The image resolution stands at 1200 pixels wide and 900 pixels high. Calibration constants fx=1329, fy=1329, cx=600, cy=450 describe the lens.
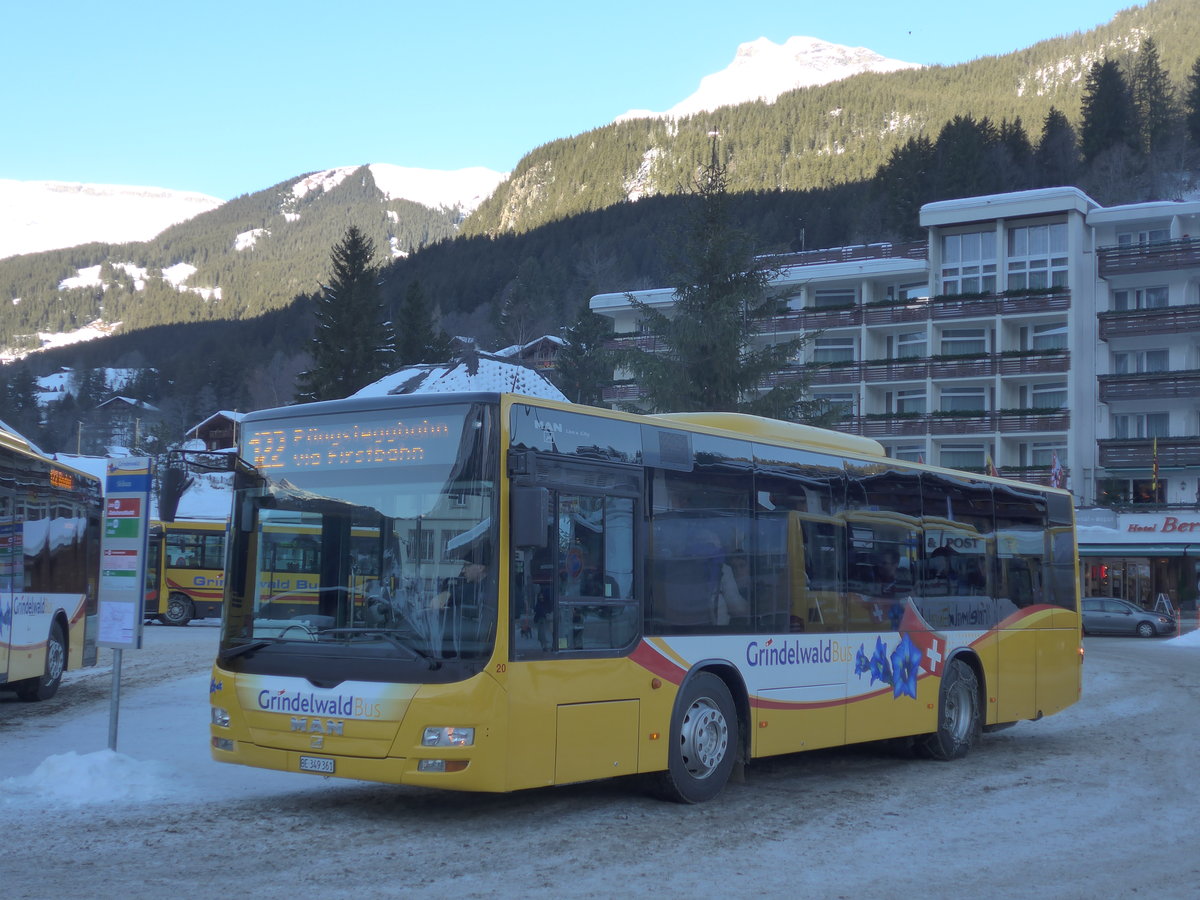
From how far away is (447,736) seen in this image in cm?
811

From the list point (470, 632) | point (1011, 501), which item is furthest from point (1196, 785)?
point (470, 632)

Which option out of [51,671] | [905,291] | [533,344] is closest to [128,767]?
[51,671]

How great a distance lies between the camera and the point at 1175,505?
54.8 meters

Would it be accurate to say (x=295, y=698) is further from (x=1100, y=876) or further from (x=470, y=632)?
(x=1100, y=876)

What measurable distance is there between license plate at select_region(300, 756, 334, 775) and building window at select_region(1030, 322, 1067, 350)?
57422 millimetres

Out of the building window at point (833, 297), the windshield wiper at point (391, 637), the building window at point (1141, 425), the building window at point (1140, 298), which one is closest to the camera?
the windshield wiper at point (391, 637)

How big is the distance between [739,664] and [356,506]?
3.27 metres

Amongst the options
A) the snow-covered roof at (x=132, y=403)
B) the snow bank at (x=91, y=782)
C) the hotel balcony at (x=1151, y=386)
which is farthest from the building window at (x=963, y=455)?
the snow-covered roof at (x=132, y=403)

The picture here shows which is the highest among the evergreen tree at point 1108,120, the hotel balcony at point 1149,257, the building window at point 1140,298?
the evergreen tree at point 1108,120

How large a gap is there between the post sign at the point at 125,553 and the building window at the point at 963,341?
56382 mm

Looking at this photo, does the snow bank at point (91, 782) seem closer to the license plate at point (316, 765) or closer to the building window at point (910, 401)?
the license plate at point (316, 765)

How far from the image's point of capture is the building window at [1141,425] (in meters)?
57.8

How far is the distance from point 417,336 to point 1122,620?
164ft

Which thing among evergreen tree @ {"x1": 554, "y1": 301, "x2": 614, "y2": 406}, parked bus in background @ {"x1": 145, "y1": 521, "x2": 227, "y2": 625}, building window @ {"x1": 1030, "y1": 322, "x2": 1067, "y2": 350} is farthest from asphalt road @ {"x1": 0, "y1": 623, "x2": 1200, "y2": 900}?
evergreen tree @ {"x1": 554, "y1": 301, "x2": 614, "y2": 406}
